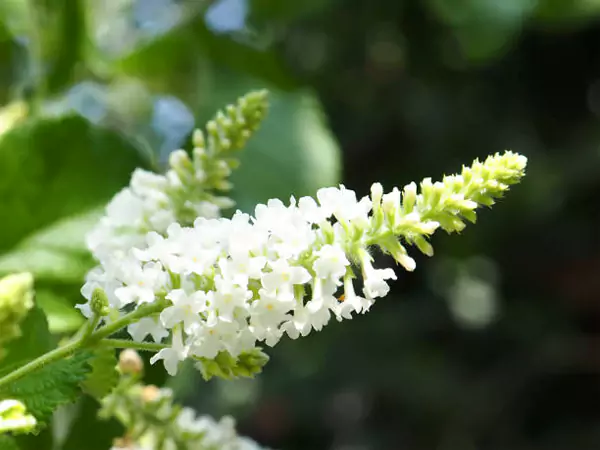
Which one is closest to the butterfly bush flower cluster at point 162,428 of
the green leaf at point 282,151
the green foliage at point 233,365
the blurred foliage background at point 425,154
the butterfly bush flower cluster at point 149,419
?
the butterfly bush flower cluster at point 149,419

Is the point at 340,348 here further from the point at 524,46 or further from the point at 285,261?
the point at 285,261

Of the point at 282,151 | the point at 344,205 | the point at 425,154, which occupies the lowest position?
the point at 344,205

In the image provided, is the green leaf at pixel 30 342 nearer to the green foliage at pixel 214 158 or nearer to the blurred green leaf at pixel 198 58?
the green foliage at pixel 214 158

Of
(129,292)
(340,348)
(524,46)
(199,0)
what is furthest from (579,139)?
(129,292)

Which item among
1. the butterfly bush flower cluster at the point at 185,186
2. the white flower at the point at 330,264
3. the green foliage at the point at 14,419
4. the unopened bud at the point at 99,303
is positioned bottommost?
the green foliage at the point at 14,419

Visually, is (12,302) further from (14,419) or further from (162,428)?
(162,428)

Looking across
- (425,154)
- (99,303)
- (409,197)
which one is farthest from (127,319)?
(425,154)

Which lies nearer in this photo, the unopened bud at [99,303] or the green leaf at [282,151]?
the unopened bud at [99,303]
